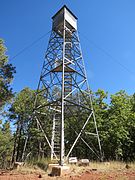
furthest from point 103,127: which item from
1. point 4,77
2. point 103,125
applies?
point 4,77

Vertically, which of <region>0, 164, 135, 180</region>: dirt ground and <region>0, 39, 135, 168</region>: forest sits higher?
<region>0, 39, 135, 168</region>: forest

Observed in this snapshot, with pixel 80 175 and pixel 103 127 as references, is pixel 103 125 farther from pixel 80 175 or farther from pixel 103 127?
pixel 80 175

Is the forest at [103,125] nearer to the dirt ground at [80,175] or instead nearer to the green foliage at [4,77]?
the green foliage at [4,77]

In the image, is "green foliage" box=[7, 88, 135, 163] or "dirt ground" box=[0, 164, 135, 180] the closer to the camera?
"dirt ground" box=[0, 164, 135, 180]

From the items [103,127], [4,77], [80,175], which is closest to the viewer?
[80,175]

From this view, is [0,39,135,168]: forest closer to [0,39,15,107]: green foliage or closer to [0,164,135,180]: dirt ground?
[0,39,15,107]: green foliage

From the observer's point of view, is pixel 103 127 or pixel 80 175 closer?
pixel 80 175

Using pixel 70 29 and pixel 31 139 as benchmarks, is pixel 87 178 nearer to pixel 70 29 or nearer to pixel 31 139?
pixel 70 29

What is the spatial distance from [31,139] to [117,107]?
400 inches

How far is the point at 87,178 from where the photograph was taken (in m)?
5.89

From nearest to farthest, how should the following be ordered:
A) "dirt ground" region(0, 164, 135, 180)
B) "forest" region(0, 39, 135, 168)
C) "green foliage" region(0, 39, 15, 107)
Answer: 1. "dirt ground" region(0, 164, 135, 180)
2. "green foliage" region(0, 39, 15, 107)
3. "forest" region(0, 39, 135, 168)

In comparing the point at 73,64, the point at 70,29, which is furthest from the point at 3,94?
the point at 70,29

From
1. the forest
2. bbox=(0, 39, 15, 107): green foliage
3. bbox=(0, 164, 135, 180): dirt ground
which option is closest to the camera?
bbox=(0, 164, 135, 180): dirt ground

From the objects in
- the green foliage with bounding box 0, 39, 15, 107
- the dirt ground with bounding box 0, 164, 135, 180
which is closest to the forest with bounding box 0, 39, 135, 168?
the green foliage with bounding box 0, 39, 15, 107
